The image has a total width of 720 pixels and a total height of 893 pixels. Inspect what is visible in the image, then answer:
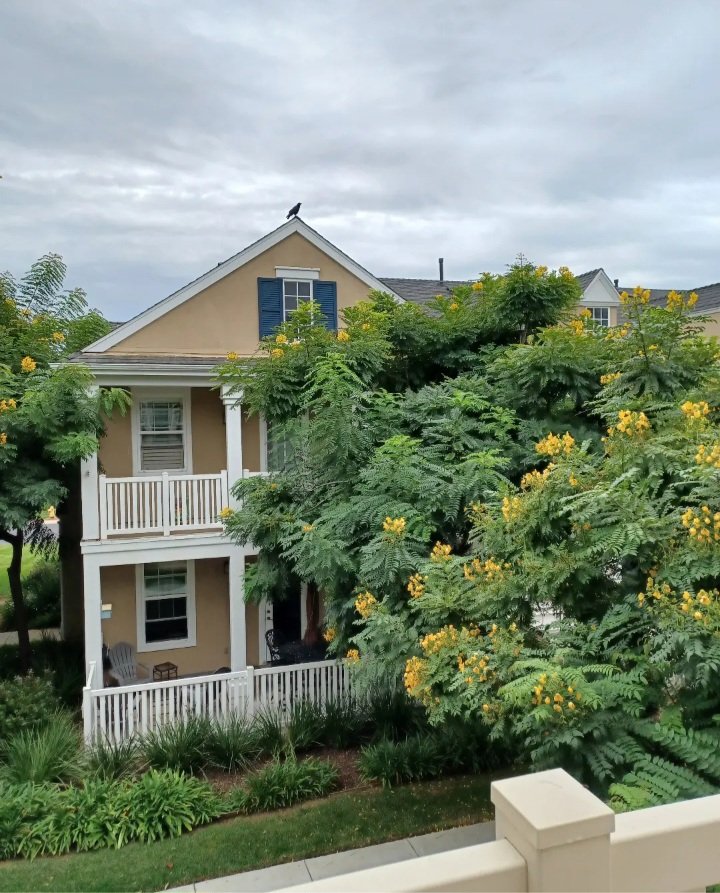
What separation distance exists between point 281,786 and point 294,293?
370 inches

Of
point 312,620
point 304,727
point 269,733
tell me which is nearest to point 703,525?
point 304,727

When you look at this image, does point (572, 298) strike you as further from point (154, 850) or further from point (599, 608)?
point (154, 850)

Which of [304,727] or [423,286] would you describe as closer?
[304,727]

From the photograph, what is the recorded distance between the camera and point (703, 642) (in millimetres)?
3363

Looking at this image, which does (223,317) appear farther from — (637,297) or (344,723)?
(637,297)

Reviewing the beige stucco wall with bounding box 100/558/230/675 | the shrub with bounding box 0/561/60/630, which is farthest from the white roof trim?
the shrub with bounding box 0/561/60/630

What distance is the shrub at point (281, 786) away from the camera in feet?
23.1

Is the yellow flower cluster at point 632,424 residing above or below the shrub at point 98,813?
above

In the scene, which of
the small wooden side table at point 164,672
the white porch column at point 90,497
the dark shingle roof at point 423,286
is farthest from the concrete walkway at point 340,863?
the dark shingle roof at point 423,286

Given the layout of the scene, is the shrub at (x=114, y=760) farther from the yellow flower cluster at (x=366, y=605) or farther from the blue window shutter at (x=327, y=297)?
the blue window shutter at (x=327, y=297)

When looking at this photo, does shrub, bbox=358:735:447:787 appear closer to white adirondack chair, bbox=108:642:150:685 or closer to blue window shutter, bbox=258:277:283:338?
white adirondack chair, bbox=108:642:150:685

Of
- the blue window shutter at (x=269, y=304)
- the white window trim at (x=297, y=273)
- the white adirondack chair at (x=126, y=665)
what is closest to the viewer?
the white adirondack chair at (x=126, y=665)

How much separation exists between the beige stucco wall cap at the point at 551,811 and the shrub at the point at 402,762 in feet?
21.7

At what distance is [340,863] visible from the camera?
6004mm
